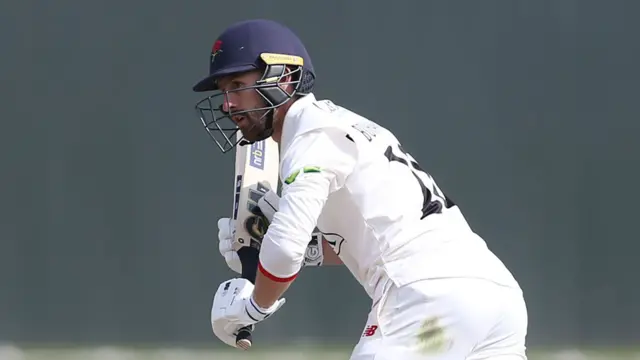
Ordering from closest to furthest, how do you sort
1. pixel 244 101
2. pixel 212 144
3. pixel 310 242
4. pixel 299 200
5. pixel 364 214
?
pixel 299 200
pixel 364 214
pixel 244 101
pixel 310 242
pixel 212 144

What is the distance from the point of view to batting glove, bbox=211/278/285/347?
2467mm

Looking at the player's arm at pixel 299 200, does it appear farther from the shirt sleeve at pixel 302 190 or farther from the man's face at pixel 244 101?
the man's face at pixel 244 101

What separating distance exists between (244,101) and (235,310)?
1.75 ft

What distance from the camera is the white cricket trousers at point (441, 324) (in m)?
2.29

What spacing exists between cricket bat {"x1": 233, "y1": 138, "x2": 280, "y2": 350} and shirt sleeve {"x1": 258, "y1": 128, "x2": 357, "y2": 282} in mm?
518

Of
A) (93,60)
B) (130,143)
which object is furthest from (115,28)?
(130,143)

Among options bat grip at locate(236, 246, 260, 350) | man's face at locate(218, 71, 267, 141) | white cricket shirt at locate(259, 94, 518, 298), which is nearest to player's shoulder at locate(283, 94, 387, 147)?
white cricket shirt at locate(259, 94, 518, 298)

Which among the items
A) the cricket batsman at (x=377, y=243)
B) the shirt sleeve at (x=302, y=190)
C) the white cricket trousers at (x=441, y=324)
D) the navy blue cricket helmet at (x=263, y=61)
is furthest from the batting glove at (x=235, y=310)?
the navy blue cricket helmet at (x=263, y=61)

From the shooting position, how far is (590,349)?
4488mm

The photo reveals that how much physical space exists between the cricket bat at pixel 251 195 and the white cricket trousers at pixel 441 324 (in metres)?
0.60

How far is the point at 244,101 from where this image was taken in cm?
262

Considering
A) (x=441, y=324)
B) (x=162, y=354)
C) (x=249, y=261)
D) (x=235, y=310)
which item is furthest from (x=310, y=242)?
(x=162, y=354)

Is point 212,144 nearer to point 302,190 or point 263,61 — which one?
point 263,61

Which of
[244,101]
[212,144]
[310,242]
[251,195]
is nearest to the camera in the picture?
[244,101]
